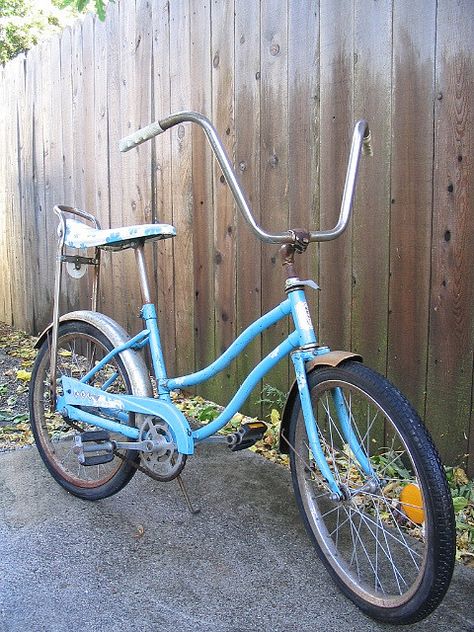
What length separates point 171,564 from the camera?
1.99 meters

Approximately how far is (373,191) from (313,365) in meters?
1.07

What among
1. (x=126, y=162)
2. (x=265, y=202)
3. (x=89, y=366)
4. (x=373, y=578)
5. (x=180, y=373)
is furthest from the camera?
(x=126, y=162)

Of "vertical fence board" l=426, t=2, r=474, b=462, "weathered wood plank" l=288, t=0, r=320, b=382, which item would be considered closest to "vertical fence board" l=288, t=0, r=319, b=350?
"weathered wood plank" l=288, t=0, r=320, b=382

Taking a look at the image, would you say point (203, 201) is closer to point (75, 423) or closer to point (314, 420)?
point (75, 423)

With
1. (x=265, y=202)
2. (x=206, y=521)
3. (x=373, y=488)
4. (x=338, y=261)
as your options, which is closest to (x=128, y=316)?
(x=265, y=202)

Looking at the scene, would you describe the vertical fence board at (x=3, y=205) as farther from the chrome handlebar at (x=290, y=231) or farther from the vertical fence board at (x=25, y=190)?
the chrome handlebar at (x=290, y=231)

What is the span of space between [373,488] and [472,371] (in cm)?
79

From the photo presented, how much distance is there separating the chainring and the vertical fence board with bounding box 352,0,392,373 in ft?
3.15

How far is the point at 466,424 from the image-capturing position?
2342 mm

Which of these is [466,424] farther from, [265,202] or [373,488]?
[265,202]

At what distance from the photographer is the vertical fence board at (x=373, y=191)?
2457 mm

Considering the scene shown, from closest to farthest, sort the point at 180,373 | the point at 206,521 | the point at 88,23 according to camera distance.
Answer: the point at 206,521 < the point at 180,373 < the point at 88,23

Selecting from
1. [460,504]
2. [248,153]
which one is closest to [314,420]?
[460,504]

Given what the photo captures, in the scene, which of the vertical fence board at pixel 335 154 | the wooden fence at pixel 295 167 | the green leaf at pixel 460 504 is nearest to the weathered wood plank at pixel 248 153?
the wooden fence at pixel 295 167
